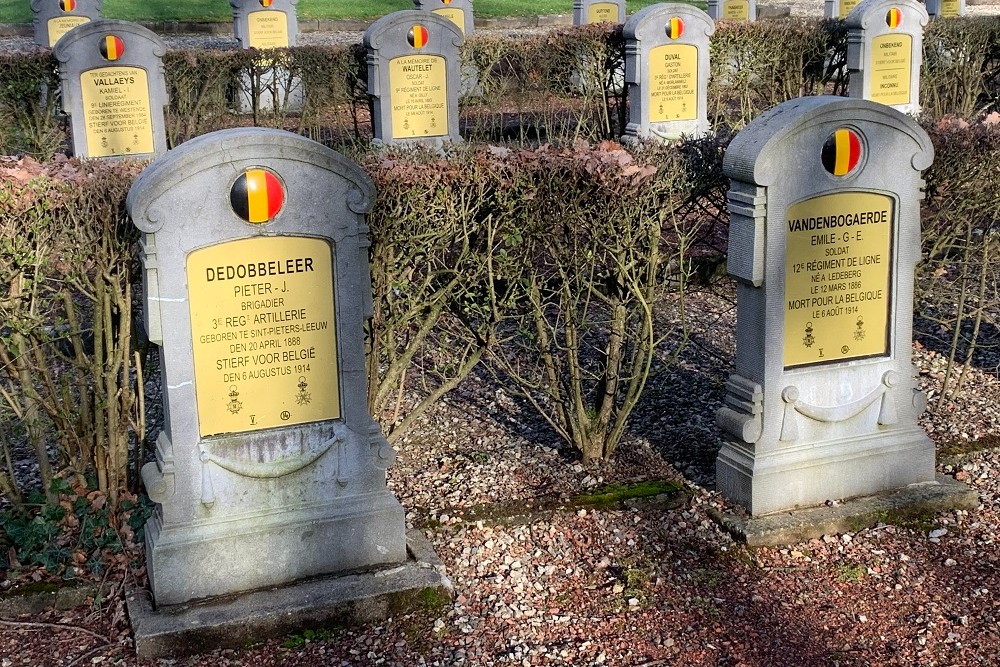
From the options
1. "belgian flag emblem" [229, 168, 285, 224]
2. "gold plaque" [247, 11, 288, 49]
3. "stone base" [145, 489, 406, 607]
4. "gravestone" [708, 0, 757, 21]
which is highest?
"gravestone" [708, 0, 757, 21]

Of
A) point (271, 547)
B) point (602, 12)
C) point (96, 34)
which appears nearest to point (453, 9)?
point (602, 12)

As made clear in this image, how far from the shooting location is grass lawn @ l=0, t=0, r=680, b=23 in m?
25.8

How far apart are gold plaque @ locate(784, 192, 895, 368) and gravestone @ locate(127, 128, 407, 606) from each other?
1889 mm

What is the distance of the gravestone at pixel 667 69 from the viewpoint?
1362 centimetres

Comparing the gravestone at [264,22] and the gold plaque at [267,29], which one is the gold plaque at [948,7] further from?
the gold plaque at [267,29]

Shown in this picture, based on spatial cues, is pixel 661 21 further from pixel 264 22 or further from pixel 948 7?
pixel 948 7

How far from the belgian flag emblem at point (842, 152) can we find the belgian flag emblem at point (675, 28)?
28.2ft

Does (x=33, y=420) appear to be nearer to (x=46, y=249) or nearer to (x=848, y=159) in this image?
(x=46, y=249)

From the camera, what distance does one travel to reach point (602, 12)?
21.5 meters

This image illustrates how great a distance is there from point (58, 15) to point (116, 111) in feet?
24.4

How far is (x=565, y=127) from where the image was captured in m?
14.6

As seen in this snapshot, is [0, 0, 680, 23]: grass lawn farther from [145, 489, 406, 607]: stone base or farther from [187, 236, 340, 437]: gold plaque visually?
[145, 489, 406, 607]: stone base

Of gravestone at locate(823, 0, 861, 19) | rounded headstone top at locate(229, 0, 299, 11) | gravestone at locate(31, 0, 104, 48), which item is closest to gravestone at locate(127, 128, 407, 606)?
rounded headstone top at locate(229, 0, 299, 11)

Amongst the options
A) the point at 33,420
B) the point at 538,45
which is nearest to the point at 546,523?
the point at 33,420
